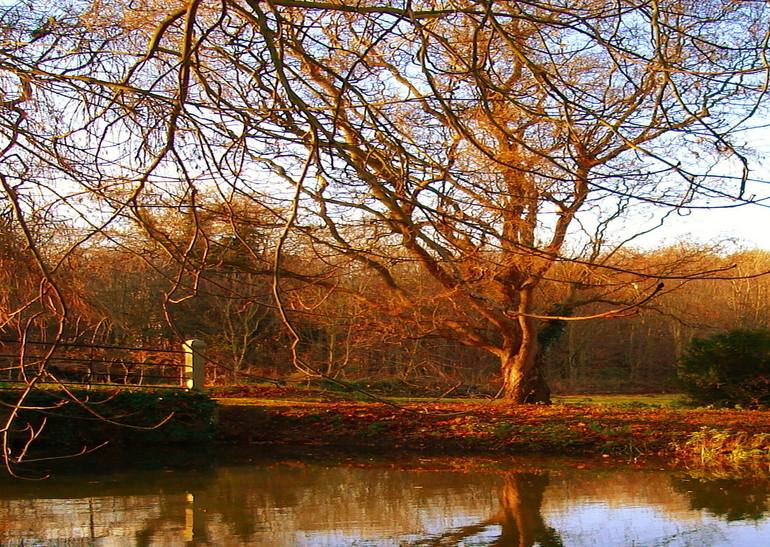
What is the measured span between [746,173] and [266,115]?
5.51ft

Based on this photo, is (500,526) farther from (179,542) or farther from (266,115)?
(266,115)

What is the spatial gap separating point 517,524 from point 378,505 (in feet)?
4.75

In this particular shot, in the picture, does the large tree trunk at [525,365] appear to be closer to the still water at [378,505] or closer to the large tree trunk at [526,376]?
the large tree trunk at [526,376]

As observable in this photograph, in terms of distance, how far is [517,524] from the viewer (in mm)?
6961

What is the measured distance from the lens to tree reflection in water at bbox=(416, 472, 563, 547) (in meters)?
6.25

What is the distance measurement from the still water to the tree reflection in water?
0.05 feet

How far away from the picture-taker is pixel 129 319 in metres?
19.2

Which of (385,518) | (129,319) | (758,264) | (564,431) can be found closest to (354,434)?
(564,431)

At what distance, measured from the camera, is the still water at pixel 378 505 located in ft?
20.9

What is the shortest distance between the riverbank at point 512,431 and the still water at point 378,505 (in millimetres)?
1135

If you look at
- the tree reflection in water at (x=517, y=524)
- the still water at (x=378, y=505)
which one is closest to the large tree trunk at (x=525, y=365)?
the still water at (x=378, y=505)

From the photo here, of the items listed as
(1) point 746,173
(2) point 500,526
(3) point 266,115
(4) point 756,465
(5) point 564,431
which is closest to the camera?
(1) point 746,173

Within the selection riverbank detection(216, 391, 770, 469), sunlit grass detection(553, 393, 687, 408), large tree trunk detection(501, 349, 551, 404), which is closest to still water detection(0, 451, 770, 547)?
riverbank detection(216, 391, 770, 469)

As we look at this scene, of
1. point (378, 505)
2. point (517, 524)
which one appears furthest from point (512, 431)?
point (517, 524)
